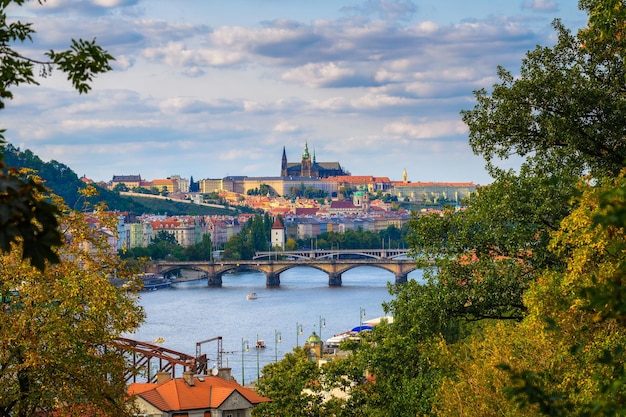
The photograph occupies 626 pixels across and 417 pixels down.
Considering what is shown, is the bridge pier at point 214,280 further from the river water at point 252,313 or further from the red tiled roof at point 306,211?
the red tiled roof at point 306,211

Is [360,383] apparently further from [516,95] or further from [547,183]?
[547,183]

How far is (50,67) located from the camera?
419 cm

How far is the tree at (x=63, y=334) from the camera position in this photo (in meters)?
8.32

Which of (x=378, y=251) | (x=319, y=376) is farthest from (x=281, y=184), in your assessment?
(x=319, y=376)

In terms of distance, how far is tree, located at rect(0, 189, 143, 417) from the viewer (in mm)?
8320

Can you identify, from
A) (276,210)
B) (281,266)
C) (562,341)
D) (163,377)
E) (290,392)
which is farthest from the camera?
(276,210)

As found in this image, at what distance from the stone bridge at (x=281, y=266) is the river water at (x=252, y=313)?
3.02 ft

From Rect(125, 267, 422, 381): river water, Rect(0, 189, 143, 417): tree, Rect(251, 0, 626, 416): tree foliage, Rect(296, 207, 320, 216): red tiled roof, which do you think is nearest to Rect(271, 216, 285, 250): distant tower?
Rect(125, 267, 422, 381): river water

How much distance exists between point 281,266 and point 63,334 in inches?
2778

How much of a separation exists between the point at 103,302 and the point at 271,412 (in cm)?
588

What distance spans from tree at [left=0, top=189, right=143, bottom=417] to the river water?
2577 cm

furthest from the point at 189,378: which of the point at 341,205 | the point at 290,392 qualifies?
the point at 341,205

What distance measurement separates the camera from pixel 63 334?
831 centimetres

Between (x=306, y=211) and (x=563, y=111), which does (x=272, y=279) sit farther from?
(x=306, y=211)
